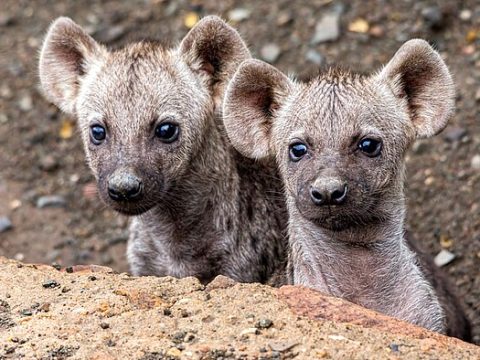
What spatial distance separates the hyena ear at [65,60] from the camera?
8.17 metres

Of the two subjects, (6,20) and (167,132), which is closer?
(167,132)

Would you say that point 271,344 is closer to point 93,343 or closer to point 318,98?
point 93,343

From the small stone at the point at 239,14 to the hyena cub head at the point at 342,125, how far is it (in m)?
4.25

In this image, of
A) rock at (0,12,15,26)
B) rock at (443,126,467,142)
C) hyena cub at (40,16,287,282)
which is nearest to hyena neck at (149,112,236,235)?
hyena cub at (40,16,287,282)

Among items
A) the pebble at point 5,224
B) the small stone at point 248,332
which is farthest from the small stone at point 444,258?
the pebble at point 5,224

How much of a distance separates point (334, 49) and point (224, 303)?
5.32 meters

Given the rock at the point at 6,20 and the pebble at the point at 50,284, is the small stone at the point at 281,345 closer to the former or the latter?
the pebble at the point at 50,284

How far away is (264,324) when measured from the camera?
19.5 feet

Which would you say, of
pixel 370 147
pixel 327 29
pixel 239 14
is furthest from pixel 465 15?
pixel 370 147

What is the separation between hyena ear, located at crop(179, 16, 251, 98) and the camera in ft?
25.2

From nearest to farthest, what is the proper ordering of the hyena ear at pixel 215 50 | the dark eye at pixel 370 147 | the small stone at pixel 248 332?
1. the small stone at pixel 248 332
2. the dark eye at pixel 370 147
3. the hyena ear at pixel 215 50

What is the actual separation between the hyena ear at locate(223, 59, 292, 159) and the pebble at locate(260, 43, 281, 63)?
11.9 ft

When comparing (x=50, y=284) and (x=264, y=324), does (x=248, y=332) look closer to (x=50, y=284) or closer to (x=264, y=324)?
(x=264, y=324)

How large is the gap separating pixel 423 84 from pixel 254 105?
115 centimetres
